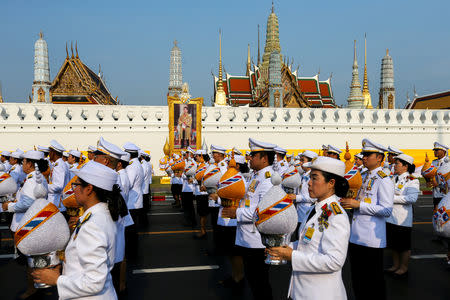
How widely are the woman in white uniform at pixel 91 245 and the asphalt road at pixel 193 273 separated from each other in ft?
9.70

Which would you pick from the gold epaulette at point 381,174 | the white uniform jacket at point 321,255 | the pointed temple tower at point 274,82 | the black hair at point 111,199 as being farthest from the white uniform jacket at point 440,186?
the pointed temple tower at point 274,82

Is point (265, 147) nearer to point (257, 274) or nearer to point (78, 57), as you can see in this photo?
point (257, 274)

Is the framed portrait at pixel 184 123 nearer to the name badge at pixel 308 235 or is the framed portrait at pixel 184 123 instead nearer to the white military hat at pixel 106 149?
the white military hat at pixel 106 149

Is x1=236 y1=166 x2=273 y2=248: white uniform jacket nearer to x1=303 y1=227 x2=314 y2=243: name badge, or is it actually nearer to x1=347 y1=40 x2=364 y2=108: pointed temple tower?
x1=303 y1=227 x2=314 y2=243: name badge

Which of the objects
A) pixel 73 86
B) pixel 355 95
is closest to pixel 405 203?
pixel 73 86

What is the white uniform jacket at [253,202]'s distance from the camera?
417 centimetres

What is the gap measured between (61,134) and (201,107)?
28.3 ft

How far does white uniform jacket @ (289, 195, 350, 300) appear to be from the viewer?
8.33ft

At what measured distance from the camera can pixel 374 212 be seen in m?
4.28

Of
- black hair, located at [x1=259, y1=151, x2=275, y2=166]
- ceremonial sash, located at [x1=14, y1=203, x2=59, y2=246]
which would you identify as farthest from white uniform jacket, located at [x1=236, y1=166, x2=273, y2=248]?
ceremonial sash, located at [x1=14, y1=203, x2=59, y2=246]

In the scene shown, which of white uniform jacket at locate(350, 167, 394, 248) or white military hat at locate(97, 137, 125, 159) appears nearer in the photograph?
white uniform jacket at locate(350, 167, 394, 248)

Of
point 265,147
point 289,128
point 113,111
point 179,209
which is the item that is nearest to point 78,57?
point 113,111

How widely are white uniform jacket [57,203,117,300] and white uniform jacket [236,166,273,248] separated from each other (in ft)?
6.37

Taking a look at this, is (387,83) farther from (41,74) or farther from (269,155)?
(269,155)
